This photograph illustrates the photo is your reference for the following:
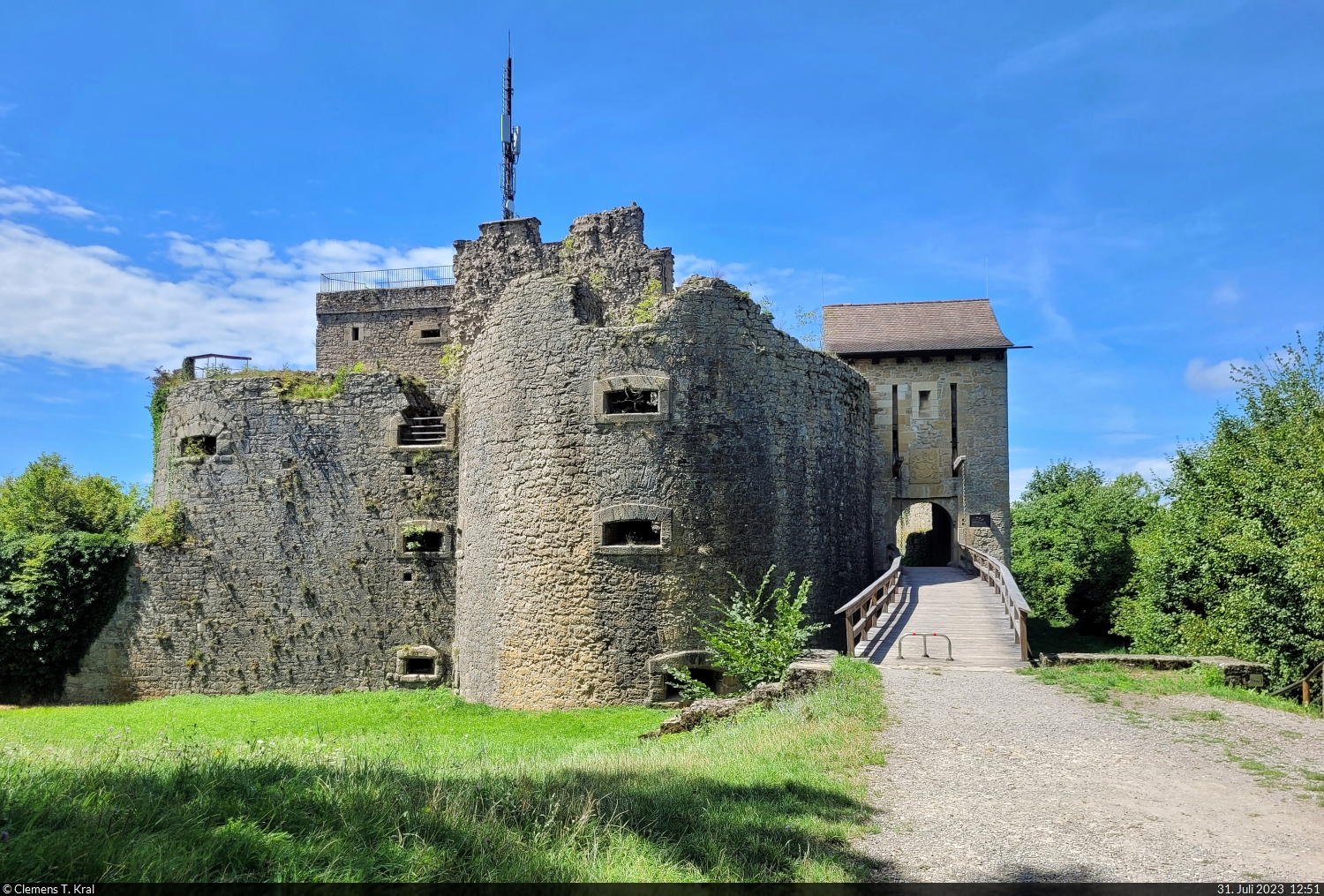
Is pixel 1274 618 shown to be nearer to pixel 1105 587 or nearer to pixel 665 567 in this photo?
pixel 665 567

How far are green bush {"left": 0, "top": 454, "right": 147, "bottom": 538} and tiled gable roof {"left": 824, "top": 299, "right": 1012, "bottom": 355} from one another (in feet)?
73.6

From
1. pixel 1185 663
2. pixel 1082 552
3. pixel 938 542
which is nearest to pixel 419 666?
pixel 1185 663

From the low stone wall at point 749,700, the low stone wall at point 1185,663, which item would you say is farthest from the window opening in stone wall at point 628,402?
the low stone wall at point 1185,663

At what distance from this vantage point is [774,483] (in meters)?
14.3

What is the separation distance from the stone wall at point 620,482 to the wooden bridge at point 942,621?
147 cm

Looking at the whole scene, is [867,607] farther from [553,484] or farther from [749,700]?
[553,484]

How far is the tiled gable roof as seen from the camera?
23031mm

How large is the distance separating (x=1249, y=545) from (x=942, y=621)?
6092mm

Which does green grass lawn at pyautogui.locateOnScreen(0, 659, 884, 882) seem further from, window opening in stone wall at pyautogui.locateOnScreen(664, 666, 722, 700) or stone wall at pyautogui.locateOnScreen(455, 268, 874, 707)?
stone wall at pyautogui.locateOnScreen(455, 268, 874, 707)

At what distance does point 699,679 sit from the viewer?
13289mm

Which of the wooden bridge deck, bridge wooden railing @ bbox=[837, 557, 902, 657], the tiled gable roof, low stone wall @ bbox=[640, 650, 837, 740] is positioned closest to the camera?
low stone wall @ bbox=[640, 650, 837, 740]

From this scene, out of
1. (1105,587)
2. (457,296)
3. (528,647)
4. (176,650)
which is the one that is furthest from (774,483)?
(1105,587)

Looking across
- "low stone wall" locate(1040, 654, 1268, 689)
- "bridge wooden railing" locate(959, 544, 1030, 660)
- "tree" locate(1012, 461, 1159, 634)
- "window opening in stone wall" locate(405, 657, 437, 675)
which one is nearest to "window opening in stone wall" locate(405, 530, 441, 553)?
"window opening in stone wall" locate(405, 657, 437, 675)

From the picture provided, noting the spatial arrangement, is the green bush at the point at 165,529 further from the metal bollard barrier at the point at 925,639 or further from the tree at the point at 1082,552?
the tree at the point at 1082,552
